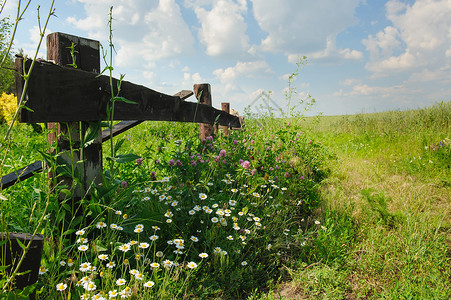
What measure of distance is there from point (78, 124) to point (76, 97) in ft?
0.81

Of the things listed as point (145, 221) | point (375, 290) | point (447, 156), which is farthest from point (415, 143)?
point (145, 221)

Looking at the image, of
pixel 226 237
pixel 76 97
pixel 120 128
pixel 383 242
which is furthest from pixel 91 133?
pixel 383 242

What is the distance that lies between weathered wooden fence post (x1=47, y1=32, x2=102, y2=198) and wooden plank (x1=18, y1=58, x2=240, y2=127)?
0.43 feet

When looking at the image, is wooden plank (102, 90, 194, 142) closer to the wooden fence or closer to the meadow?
the meadow

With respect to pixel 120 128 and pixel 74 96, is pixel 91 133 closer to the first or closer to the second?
pixel 74 96

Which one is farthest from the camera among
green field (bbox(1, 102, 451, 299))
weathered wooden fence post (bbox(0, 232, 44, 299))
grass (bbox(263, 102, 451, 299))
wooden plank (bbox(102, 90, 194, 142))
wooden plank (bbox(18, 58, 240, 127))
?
wooden plank (bbox(102, 90, 194, 142))

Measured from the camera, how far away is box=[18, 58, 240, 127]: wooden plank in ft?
6.20

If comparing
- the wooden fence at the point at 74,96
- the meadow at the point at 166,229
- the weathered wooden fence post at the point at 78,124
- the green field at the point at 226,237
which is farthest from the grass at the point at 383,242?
the wooden fence at the point at 74,96

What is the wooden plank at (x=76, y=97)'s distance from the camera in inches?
74.4

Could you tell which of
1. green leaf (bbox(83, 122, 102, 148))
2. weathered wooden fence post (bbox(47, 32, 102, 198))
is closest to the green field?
weathered wooden fence post (bbox(47, 32, 102, 198))

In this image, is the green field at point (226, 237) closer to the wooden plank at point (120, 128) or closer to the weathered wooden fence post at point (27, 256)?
the weathered wooden fence post at point (27, 256)

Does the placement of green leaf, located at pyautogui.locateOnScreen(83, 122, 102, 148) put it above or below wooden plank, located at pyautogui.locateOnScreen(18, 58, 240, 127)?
below

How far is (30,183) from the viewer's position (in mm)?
3248

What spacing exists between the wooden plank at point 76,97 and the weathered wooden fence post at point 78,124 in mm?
131
